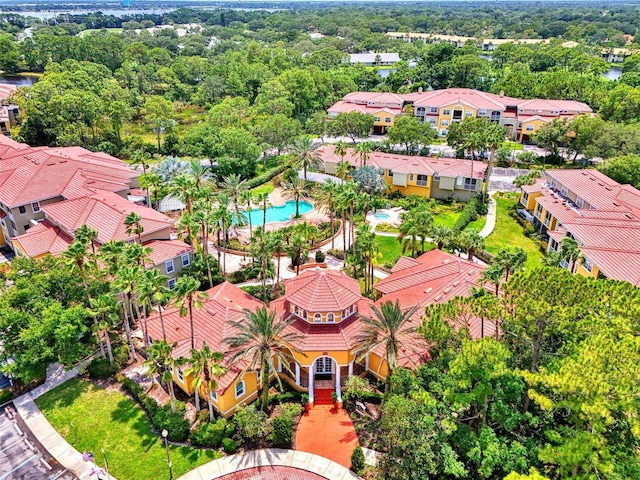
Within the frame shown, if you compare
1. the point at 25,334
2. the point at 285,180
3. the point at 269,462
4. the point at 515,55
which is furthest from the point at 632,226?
the point at 515,55

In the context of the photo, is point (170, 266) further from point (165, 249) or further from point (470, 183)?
point (470, 183)

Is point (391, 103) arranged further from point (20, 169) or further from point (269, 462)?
point (269, 462)

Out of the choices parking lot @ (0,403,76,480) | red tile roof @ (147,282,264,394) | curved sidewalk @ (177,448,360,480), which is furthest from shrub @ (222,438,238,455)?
parking lot @ (0,403,76,480)

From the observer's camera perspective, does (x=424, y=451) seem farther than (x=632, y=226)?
No

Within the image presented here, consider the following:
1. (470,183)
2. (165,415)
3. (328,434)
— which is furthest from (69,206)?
(470,183)

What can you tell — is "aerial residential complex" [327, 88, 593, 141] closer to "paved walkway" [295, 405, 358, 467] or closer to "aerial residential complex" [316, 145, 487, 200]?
"aerial residential complex" [316, 145, 487, 200]

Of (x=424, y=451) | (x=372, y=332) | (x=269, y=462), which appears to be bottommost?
(x=269, y=462)

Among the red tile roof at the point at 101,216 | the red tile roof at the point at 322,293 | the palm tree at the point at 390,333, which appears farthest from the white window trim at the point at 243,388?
the red tile roof at the point at 101,216
